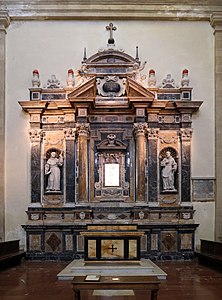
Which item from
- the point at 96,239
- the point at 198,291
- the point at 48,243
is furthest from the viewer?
the point at 48,243

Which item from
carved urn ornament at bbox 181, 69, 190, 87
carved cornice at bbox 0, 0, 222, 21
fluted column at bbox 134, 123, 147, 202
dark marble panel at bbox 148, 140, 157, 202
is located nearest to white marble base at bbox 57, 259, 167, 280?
fluted column at bbox 134, 123, 147, 202

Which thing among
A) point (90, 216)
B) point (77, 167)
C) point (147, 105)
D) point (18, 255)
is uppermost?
point (147, 105)

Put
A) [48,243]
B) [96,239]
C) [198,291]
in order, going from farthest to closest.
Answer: [48,243] < [96,239] < [198,291]

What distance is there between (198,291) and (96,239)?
9.39ft

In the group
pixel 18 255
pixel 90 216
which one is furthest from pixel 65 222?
pixel 18 255

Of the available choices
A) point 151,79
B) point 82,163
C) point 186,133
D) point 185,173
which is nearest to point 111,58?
point 151,79

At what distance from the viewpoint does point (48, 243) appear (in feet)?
43.9

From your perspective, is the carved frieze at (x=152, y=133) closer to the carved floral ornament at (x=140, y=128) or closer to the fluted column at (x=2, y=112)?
the carved floral ornament at (x=140, y=128)

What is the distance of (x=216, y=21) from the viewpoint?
46.1ft

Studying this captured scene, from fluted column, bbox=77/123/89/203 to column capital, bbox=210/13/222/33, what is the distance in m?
4.43

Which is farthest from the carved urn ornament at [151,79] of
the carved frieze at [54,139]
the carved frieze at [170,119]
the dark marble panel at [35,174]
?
the dark marble panel at [35,174]

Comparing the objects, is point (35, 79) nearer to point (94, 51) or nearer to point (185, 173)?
point (94, 51)

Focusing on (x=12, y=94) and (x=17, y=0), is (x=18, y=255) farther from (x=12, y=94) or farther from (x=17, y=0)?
(x=17, y=0)

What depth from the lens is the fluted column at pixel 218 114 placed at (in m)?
13.7
